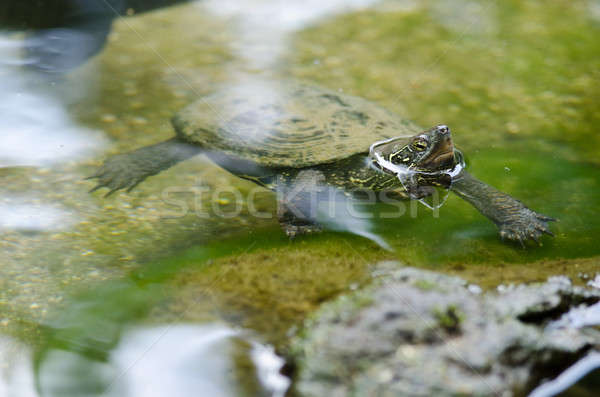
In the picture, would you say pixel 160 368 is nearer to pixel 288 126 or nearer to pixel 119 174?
pixel 119 174

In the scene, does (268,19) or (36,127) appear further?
(268,19)

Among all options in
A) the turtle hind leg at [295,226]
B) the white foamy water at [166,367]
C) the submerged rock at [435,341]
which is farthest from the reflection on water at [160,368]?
the turtle hind leg at [295,226]

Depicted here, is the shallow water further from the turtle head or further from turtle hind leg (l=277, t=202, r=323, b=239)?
the turtle head

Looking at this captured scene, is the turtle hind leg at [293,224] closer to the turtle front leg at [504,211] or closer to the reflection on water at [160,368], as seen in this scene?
the reflection on water at [160,368]

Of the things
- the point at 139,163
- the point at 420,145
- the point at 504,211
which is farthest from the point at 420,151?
the point at 139,163

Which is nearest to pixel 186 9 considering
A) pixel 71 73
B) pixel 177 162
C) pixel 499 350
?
pixel 71 73

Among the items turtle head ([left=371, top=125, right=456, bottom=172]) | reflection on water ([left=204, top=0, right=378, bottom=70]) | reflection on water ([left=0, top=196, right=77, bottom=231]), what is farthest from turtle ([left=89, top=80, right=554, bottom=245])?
reflection on water ([left=204, top=0, right=378, bottom=70])

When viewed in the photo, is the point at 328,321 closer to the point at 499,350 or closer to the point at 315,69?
the point at 499,350
